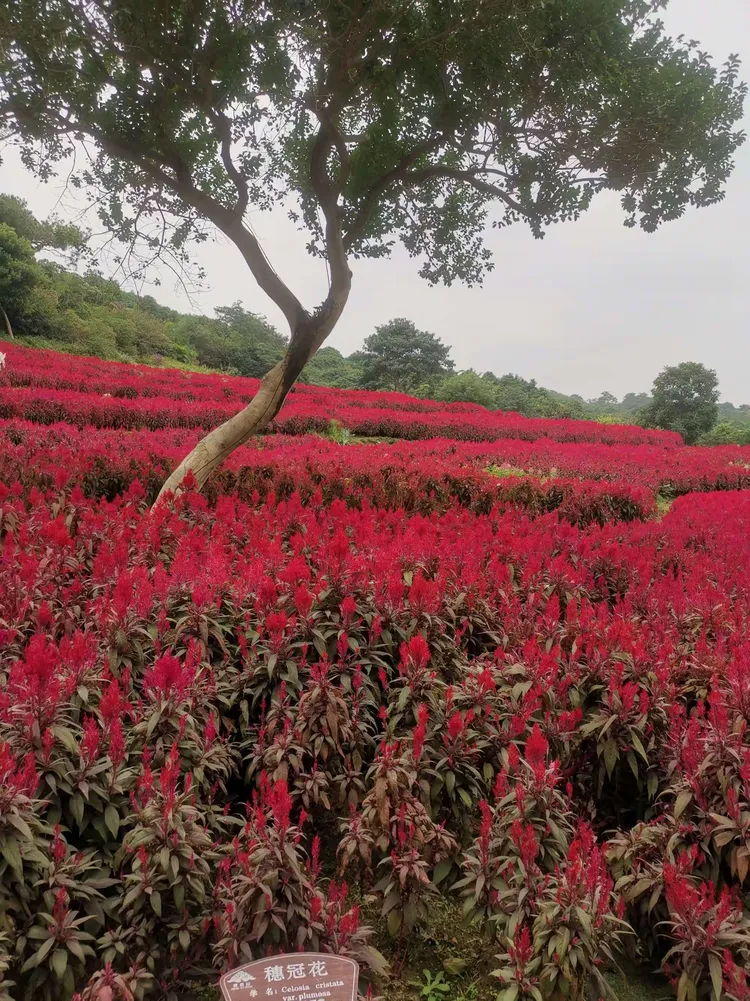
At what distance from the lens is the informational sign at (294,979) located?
1.49 meters

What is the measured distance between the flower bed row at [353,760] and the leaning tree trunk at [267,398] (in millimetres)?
1559

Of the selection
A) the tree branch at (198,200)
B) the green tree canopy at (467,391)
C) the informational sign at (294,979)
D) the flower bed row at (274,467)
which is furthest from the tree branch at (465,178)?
the green tree canopy at (467,391)

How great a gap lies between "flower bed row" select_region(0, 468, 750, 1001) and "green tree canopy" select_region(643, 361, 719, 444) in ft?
87.7

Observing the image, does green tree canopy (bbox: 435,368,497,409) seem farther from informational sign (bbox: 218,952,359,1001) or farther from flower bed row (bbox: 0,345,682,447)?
informational sign (bbox: 218,952,359,1001)

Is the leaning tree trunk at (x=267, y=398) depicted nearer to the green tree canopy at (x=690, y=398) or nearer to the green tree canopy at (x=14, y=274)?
the green tree canopy at (x=14, y=274)

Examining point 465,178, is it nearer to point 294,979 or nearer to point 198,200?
point 198,200

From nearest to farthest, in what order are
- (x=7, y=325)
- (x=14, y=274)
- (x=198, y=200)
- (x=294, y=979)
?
(x=294, y=979)
(x=198, y=200)
(x=14, y=274)
(x=7, y=325)

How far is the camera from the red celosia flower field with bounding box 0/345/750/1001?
67.9 inches

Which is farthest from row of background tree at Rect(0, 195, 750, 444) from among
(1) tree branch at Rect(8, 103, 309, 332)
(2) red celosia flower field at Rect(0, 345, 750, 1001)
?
(2) red celosia flower field at Rect(0, 345, 750, 1001)

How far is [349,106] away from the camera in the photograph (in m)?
5.43

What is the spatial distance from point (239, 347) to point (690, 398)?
20913 millimetres

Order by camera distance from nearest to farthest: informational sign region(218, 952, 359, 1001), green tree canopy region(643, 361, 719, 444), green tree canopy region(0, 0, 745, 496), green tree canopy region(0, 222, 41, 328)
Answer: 1. informational sign region(218, 952, 359, 1001)
2. green tree canopy region(0, 0, 745, 496)
3. green tree canopy region(0, 222, 41, 328)
4. green tree canopy region(643, 361, 719, 444)

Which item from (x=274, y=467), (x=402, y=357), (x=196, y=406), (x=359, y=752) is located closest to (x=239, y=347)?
(x=402, y=357)

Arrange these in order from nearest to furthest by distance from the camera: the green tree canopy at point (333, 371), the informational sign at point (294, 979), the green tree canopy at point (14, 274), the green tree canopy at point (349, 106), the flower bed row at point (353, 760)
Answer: the informational sign at point (294, 979)
the flower bed row at point (353, 760)
the green tree canopy at point (349, 106)
the green tree canopy at point (14, 274)
the green tree canopy at point (333, 371)
